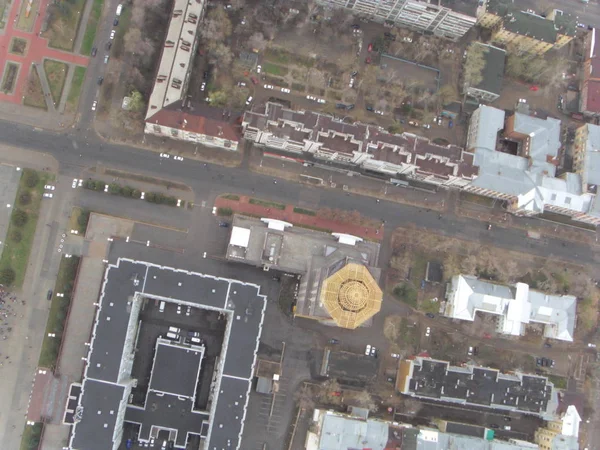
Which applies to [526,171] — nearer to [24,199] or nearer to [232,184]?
[232,184]

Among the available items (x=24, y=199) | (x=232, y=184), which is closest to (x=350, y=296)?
(x=232, y=184)

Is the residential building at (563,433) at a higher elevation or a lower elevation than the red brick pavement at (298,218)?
lower

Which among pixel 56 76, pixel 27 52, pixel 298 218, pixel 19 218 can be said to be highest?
pixel 27 52

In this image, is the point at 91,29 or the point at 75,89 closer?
the point at 75,89

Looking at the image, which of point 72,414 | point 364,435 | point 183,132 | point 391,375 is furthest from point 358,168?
point 72,414

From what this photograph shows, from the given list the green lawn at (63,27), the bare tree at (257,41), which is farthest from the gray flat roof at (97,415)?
the bare tree at (257,41)

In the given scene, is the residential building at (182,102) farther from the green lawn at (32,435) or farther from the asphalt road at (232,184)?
the green lawn at (32,435)

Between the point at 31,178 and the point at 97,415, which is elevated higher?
the point at 31,178
